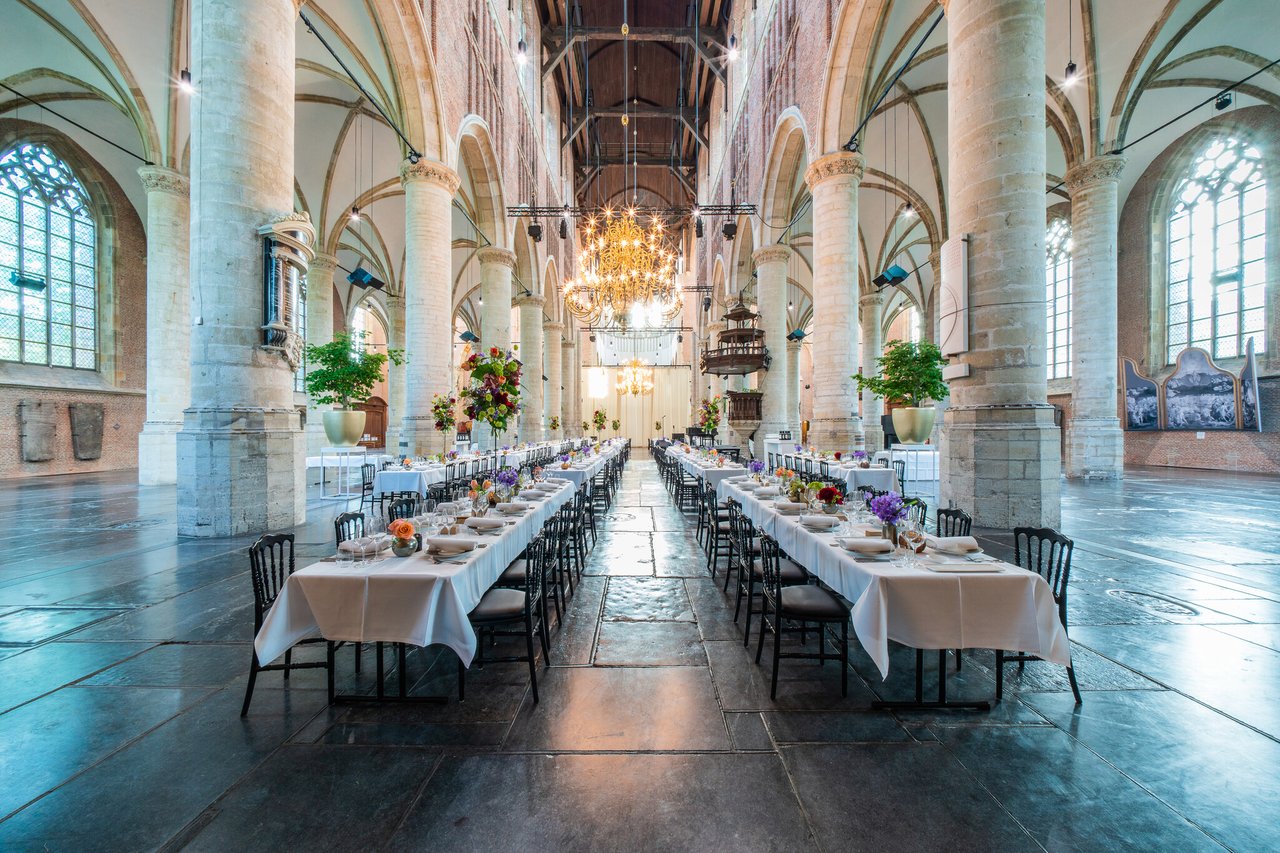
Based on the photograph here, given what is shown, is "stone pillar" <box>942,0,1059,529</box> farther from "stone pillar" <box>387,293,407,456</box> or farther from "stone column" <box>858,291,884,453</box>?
"stone column" <box>858,291,884,453</box>

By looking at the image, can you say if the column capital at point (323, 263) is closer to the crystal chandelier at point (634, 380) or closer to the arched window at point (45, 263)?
the arched window at point (45, 263)

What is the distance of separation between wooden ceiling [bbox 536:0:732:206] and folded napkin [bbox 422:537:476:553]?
17.8m

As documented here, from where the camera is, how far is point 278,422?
5.84m

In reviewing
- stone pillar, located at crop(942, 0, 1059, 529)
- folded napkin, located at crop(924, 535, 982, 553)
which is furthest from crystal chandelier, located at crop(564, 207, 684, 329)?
folded napkin, located at crop(924, 535, 982, 553)

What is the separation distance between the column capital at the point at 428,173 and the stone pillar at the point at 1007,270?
28.4 feet

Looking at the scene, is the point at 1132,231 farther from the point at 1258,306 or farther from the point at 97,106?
the point at 97,106

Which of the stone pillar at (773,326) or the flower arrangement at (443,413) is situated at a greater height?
the stone pillar at (773,326)

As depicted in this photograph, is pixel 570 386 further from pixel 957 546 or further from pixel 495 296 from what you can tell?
pixel 957 546

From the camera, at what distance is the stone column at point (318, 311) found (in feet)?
50.5

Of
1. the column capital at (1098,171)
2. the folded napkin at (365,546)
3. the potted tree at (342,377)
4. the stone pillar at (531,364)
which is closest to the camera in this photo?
the folded napkin at (365,546)

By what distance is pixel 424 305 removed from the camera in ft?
32.6

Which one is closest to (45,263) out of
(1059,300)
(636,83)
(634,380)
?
(634,380)

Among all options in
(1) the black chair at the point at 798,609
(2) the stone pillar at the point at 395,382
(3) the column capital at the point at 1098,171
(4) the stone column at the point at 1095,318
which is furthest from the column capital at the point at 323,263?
(3) the column capital at the point at 1098,171

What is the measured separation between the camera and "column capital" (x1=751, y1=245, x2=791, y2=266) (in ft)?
46.3
